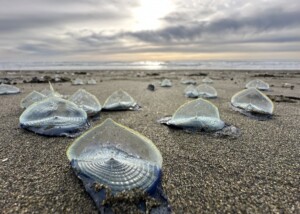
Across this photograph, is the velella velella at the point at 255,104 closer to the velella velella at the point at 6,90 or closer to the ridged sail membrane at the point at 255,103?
the ridged sail membrane at the point at 255,103

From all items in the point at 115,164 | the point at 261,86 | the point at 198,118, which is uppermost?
the point at 115,164

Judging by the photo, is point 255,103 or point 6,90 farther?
point 6,90

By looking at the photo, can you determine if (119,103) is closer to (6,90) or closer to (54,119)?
(54,119)

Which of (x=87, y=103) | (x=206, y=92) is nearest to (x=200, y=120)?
(x=87, y=103)

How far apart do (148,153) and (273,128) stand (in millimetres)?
1893

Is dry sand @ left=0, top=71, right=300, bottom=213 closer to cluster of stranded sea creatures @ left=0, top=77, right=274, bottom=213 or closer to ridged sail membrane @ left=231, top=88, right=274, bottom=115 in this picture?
cluster of stranded sea creatures @ left=0, top=77, right=274, bottom=213

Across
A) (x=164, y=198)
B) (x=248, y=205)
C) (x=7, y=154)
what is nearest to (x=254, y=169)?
(x=248, y=205)

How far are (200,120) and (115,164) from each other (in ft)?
4.64

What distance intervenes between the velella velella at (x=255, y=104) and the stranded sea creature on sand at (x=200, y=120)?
85 cm

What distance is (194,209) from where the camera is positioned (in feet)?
4.59

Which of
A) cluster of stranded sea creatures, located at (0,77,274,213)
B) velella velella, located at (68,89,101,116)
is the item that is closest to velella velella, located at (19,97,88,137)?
cluster of stranded sea creatures, located at (0,77,274,213)

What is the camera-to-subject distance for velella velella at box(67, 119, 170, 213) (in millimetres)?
1361

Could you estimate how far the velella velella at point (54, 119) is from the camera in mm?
2490

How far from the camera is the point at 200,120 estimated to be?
8.79 ft
